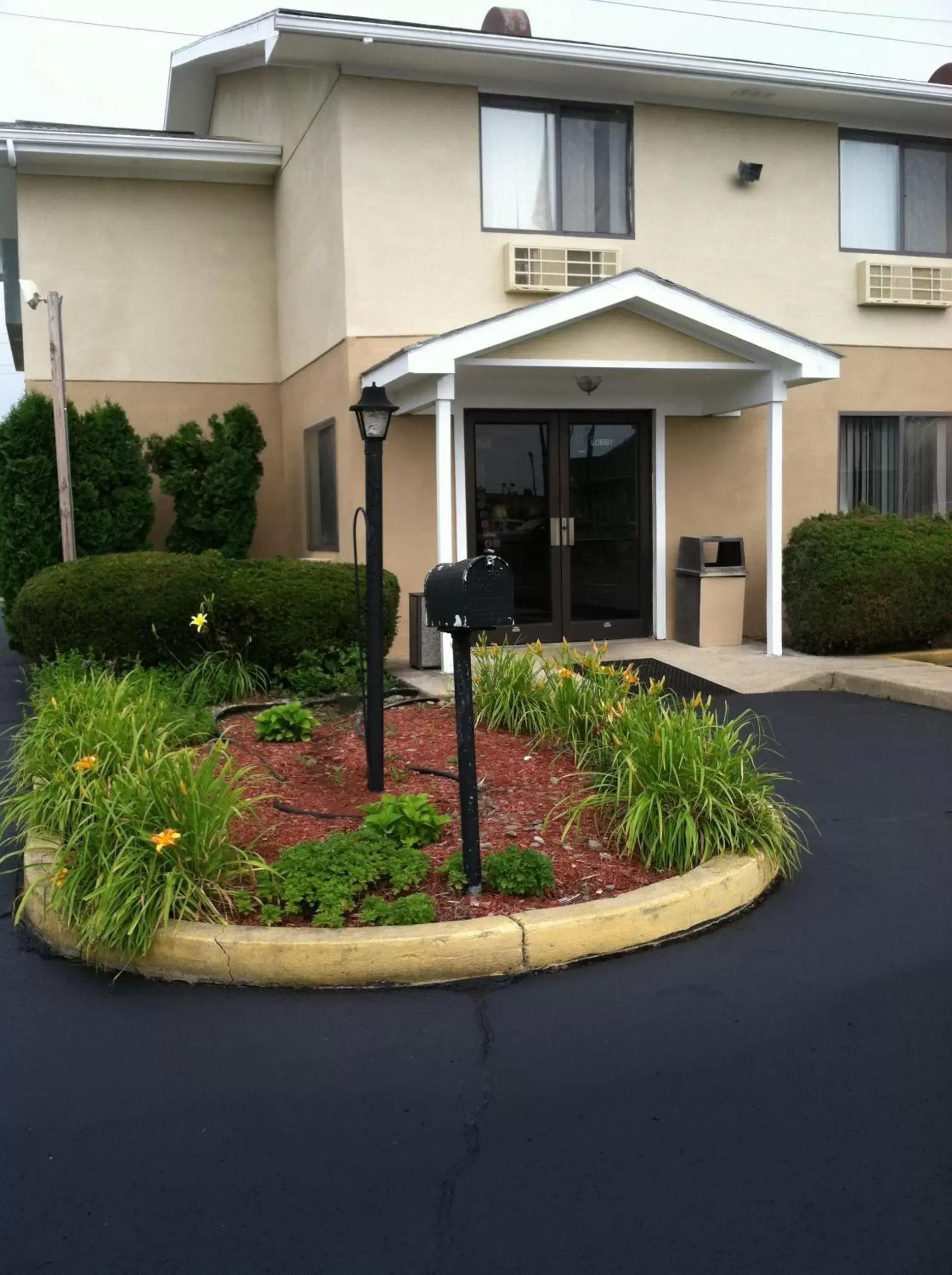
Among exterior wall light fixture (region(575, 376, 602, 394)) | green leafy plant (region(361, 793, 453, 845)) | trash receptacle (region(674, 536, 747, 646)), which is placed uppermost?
exterior wall light fixture (region(575, 376, 602, 394))

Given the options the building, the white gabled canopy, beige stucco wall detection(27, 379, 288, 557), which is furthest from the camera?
beige stucco wall detection(27, 379, 288, 557)

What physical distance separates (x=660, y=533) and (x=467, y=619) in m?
7.98

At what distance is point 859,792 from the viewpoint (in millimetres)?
6633

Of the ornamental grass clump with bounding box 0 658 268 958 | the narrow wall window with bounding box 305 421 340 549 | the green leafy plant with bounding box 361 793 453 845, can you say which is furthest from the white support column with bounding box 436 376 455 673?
the green leafy plant with bounding box 361 793 453 845

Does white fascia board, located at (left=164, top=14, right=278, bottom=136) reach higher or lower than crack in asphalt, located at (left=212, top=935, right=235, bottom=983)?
higher

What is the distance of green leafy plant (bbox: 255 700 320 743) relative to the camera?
280 inches

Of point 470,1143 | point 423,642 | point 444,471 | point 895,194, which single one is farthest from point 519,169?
point 470,1143

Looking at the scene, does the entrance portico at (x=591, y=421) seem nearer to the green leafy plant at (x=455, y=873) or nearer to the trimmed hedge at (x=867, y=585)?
the trimmed hedge at (x=867, y=585)

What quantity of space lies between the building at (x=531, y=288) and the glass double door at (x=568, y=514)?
28mm

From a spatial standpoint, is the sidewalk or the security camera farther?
the security camera

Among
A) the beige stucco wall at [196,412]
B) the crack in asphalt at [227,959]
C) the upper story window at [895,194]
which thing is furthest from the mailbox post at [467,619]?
the upper story window at [895,194]

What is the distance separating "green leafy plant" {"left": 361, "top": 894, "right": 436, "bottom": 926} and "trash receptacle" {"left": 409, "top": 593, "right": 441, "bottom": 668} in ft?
19.3

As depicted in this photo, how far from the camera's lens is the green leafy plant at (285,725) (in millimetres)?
7105

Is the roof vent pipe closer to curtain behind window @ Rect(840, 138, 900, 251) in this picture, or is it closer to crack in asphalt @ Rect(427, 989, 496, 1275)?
curtain behind window @ Rect(840, 138, 900, 251)
